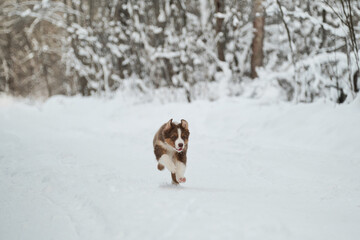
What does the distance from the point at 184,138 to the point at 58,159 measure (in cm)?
330

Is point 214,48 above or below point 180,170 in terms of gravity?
above

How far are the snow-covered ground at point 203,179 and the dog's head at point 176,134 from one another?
472 millimetres

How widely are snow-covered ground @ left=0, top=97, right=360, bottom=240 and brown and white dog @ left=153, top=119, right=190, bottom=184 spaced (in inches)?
9.3

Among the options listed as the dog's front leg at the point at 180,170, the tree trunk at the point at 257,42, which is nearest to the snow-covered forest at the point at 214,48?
the tree trunk at the point at 257,42

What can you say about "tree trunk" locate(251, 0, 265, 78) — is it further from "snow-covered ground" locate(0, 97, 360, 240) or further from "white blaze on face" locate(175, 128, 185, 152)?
"white blaze on face" locate(175, 128, 185, 152)

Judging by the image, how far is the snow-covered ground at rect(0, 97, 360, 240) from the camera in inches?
89.6

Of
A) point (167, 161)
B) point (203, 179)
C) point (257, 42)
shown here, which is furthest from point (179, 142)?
point (257, 42)

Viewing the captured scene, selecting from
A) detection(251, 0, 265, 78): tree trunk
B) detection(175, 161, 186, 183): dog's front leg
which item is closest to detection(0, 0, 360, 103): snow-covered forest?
detection(251, 0, 265, 78): tree trunk

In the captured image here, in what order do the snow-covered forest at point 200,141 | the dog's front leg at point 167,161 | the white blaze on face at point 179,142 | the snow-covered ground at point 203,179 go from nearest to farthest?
the snow-covered ground at point 203,179 < the snow-covered forest at point 200,141 < the white blaze on face at point 179,142 < the dog's front leg at point 167,161

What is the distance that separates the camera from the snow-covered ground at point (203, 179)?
2275mm

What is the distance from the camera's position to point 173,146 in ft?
8.69

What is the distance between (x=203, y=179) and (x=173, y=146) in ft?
4.59

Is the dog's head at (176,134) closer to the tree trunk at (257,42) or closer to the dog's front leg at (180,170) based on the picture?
the dog's front leg at (180,170)

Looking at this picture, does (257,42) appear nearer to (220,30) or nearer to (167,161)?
(220,30)
